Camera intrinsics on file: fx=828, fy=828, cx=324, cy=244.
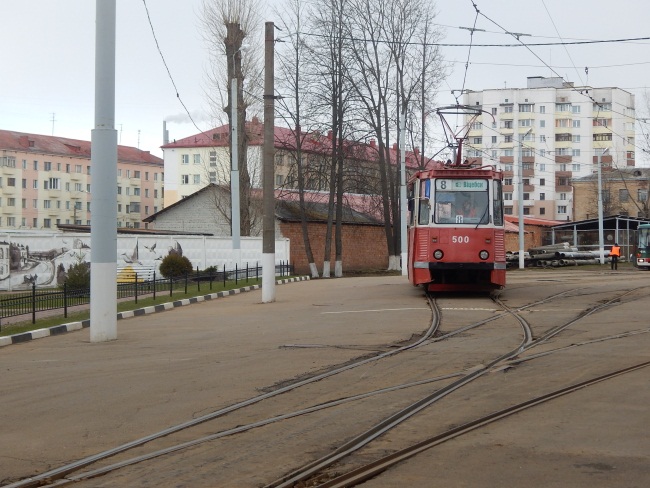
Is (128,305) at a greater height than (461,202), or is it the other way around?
(461,202)

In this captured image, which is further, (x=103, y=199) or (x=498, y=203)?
(x=498, y=203)

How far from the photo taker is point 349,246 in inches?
2167

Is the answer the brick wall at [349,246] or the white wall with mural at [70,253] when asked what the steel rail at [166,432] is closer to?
the white wall with mural at [70,253]

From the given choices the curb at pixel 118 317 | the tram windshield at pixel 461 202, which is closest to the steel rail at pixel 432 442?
the curb at pixel 118 317

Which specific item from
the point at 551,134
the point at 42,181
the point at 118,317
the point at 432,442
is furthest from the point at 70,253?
the point at 551,134

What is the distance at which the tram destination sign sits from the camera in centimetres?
1988

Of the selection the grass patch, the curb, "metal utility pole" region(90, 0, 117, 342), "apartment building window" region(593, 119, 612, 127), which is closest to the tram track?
"metal utility pole" region(90, 0, 117, 342)

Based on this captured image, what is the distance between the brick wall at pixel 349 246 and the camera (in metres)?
50.6

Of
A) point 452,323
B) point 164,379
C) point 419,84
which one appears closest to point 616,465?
point 164,379

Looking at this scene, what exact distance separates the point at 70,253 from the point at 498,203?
61.1 feet

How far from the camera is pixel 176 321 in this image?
17078 mm

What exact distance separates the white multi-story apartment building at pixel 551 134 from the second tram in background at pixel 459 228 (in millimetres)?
72386

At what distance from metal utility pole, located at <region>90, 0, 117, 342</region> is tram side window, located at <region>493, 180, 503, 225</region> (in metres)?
9.73

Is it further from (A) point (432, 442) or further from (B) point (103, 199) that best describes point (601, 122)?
(A) point (432, 442)
